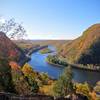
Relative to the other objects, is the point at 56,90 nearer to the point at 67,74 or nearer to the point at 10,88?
the point at 67,74

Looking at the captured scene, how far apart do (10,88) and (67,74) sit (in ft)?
73.8

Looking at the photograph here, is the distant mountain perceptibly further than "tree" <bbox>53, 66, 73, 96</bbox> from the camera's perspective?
No

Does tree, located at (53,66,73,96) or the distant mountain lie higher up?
the distant mountain

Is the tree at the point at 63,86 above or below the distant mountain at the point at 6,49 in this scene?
below

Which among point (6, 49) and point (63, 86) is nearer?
point (63, 86)

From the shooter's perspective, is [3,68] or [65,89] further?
[65,89]

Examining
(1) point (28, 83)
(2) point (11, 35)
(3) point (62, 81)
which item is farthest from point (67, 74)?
(2) point (11, 35)

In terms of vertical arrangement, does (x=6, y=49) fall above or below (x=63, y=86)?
above

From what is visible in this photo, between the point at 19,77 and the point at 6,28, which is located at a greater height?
the point at 6,28

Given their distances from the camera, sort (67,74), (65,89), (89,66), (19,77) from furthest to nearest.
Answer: (89,66) < (67,74) < (65,89) < (19,77)

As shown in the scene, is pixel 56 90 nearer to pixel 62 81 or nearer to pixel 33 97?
pixel 62 81

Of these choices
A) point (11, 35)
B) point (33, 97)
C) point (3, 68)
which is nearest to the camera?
point (33, 97)

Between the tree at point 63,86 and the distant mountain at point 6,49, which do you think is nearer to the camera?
the distant mountain at point 6,49

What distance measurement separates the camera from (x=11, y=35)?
106ft
